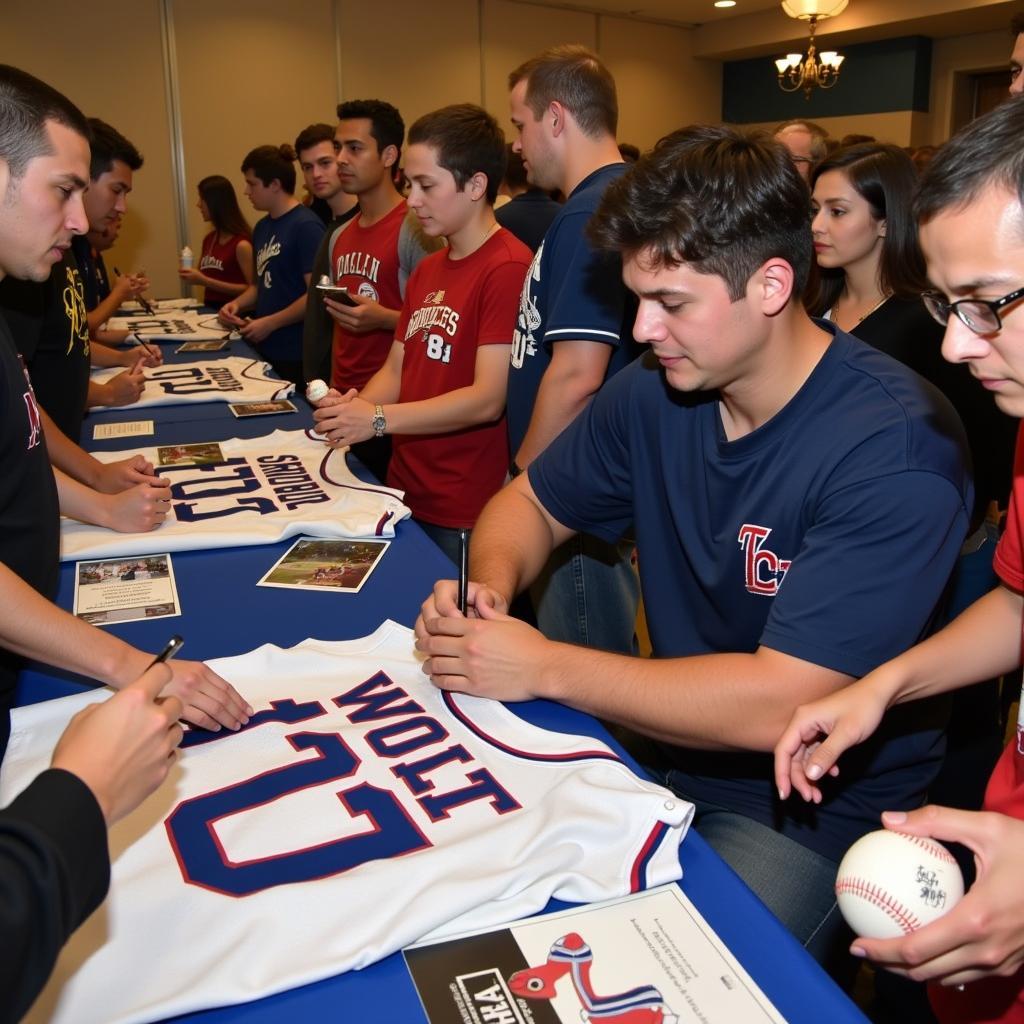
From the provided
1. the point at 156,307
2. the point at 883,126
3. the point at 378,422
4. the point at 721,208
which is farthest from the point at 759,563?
the point at 883,126

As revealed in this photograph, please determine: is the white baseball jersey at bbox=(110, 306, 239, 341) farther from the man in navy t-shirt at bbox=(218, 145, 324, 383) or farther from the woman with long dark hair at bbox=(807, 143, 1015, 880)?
the woman with long dark hair at bbox=(807, 143, 1015, 880)

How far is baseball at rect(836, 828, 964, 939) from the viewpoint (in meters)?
0.79

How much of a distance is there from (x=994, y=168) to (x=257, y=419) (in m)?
2.32

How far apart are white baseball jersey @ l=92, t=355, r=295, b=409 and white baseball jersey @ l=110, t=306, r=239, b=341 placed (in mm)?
810

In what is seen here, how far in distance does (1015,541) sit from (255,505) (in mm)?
1457

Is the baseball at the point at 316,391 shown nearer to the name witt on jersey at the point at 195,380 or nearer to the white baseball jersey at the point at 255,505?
the white baseball jersey at the point at 255,505

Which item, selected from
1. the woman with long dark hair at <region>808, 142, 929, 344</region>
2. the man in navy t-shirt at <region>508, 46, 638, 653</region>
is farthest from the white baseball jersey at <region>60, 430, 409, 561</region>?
the woman with long dark hair at <region>808, 142, 929, 344</region>

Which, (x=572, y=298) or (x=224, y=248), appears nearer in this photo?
(x=572, y=298)

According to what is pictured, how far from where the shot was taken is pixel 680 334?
1.29 m

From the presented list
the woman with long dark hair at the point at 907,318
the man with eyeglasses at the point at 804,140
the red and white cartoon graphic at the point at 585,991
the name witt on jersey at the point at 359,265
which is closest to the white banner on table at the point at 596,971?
the red and white cartoon graphic at the point at 585,991

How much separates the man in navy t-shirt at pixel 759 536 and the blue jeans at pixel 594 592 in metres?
0.85

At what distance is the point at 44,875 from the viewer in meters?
0.63

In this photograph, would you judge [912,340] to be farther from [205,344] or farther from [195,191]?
[195,191]

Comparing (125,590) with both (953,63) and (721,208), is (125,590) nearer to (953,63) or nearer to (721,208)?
(721,208)
